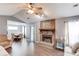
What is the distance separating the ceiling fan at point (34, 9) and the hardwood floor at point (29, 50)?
47 centimetres

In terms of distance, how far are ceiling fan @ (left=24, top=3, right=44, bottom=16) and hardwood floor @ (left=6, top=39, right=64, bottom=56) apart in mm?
472

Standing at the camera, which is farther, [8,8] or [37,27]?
[37,27]

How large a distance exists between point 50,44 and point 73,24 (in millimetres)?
465

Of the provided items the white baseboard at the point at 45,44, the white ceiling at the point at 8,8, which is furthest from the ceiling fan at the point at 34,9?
the white baseboard at the point at 45,44

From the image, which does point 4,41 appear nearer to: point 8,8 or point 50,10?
point 8,8

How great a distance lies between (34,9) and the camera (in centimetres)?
204

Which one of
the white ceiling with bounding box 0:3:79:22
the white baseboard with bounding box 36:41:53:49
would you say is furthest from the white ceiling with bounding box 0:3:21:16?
the white baseboard with bounding box 36:41:53:49

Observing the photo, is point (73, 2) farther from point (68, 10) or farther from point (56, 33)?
point (56, 33)

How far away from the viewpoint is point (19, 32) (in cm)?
212

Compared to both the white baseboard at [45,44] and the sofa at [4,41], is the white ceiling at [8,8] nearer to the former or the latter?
the sofa at [4,41]

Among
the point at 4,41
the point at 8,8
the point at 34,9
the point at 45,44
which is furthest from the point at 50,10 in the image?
the point at 4,41

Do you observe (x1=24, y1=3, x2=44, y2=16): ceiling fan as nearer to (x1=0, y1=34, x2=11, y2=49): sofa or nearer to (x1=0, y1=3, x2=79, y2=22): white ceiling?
(x1=0, y1=3, x2=79, y2=22): white ceiling

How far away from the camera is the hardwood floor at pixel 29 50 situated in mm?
2047

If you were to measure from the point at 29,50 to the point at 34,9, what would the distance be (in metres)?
0.64
